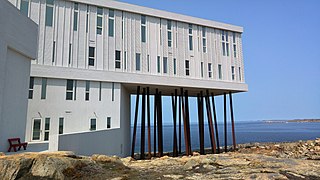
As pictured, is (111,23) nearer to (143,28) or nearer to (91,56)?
(143,28)

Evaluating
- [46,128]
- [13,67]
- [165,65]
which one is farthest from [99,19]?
[13,67]

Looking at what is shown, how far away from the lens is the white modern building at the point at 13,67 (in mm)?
9828

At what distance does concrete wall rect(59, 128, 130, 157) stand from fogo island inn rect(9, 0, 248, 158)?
5 cm

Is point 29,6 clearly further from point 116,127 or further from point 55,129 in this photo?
point 116,127

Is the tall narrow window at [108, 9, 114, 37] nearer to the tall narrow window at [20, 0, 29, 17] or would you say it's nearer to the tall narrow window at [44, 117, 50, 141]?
the tall narrow window at [20, 0, 29, 17]

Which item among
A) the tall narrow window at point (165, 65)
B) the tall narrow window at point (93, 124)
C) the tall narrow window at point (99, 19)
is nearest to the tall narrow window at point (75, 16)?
the tall narrow window at point (99, 19)

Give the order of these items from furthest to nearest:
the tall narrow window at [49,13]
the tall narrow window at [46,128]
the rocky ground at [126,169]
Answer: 1. the tall narrow window at [49,13]
2. the tall narrow window at [46,128]
3. the rocky ground at [126,169]

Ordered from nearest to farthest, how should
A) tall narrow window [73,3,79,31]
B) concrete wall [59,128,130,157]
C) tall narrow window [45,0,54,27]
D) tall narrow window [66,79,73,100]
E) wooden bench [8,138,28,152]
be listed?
1. wooden bench [8,138,28,152]
2. concrete wall [59,128,130,157]
3. tall narrow window [66,79,73,100]
4. tall narrow window [45,0,54,27]
5. tall narrow window [73,3,79,31]

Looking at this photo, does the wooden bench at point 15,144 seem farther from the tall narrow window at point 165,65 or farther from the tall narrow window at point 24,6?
the tall narrow window at point 165,65

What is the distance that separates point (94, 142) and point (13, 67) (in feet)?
19.2

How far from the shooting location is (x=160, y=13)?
20562 mm

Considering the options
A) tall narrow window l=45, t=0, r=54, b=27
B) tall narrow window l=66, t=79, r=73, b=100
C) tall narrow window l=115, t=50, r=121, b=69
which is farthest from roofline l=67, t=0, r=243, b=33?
tall narrow window l=66, t=79, r=73, b=100

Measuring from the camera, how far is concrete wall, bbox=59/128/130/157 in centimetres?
1148

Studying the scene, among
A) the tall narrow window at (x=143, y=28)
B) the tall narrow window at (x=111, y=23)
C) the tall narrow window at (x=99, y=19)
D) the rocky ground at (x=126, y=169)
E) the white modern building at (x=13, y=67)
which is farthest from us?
the tall narrow window at (x=143, y=28)
